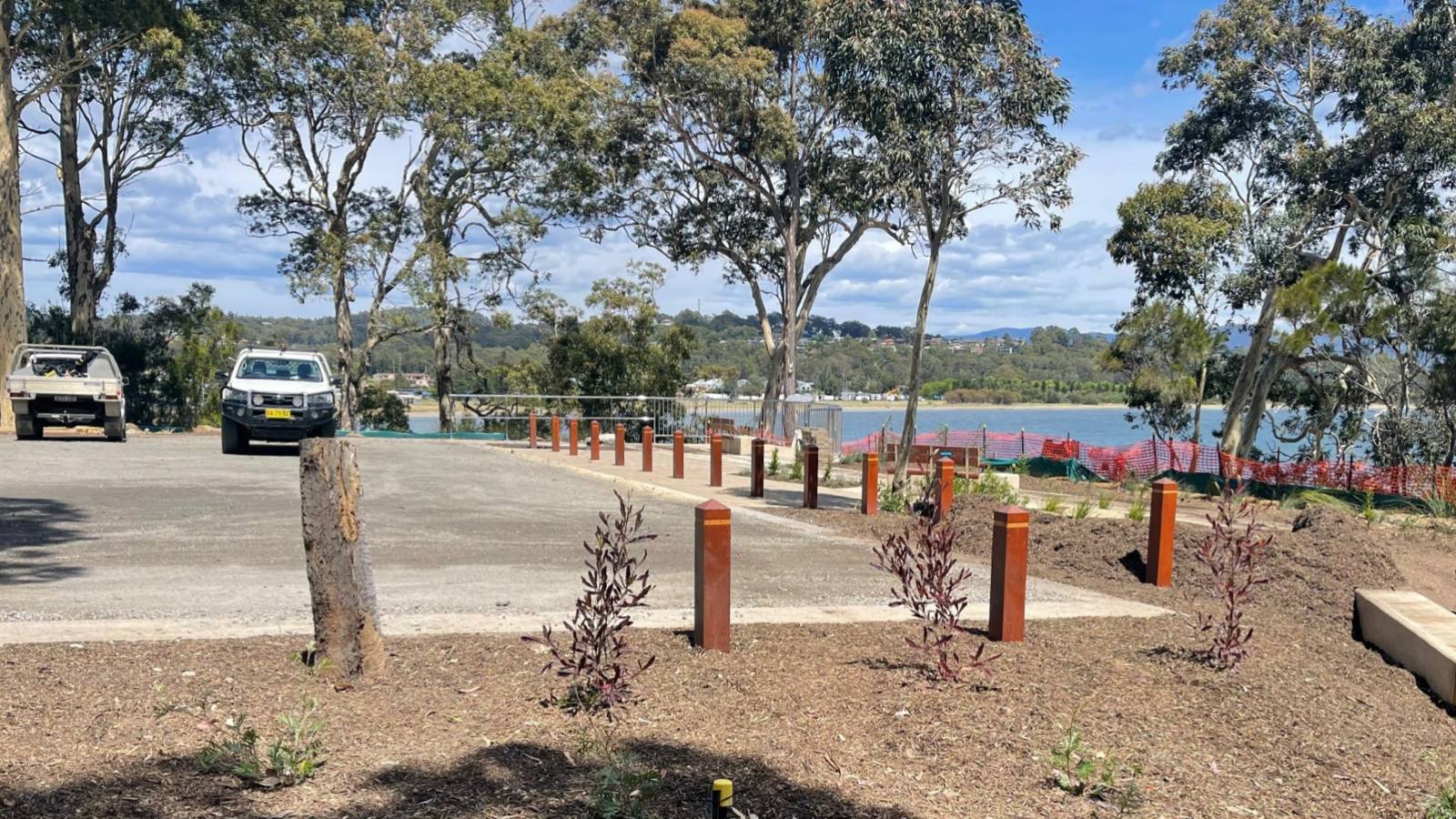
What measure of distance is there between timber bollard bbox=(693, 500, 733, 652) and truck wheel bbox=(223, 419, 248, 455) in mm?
15216

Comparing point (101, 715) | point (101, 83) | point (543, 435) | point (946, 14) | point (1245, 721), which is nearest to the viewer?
point (101, 715)

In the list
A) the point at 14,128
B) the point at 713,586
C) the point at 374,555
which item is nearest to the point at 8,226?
the point at 14,128

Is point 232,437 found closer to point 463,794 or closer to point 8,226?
point 8,226

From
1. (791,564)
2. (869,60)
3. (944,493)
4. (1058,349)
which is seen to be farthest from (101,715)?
(1058,349)

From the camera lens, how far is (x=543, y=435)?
30672 mm

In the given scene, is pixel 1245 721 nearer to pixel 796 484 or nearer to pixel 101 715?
pixel 101 715

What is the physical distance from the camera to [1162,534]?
9133mm

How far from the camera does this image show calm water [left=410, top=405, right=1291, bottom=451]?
34194 millimetres

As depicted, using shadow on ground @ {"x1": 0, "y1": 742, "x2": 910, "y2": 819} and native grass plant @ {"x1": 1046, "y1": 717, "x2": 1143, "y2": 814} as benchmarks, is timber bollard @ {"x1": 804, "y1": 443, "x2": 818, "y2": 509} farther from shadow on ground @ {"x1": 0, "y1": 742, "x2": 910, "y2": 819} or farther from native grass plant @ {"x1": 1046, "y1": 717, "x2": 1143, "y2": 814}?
shadow on ground @ {"x1": 0, "y1": 742, "x2": 910, "y2": 819}

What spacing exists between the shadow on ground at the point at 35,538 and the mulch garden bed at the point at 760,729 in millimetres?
2808

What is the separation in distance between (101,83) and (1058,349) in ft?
205

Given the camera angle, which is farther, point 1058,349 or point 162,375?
point 1058,349

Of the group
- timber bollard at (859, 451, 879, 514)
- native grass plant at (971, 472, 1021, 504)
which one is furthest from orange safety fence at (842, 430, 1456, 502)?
timber bollard at (859, 451, 879, 514)

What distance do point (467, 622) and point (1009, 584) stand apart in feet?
10.2
